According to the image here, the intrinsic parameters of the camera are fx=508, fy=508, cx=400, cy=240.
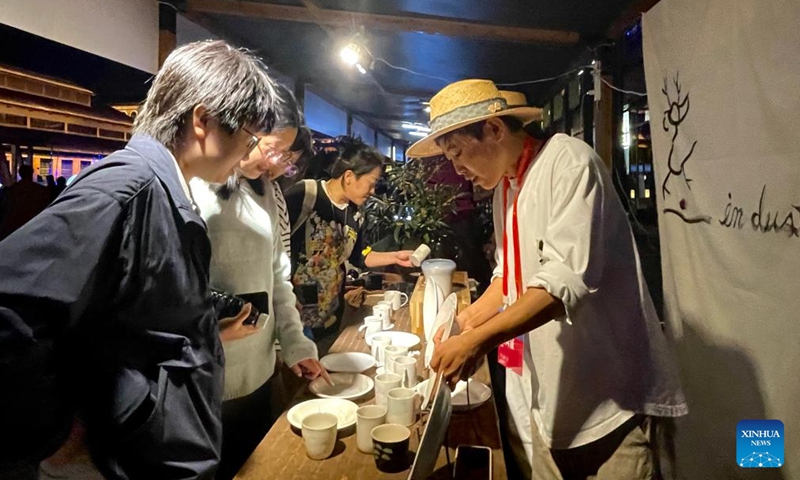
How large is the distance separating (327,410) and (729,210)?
1.47 m

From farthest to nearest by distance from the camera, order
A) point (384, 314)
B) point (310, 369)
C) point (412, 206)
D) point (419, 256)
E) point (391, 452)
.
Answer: point (412, 206) → point (419, 256) → point (384, 314) → point (310, 369) → point (391, 452)

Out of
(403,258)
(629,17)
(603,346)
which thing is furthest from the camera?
(403,258)

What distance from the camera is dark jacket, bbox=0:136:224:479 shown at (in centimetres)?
66

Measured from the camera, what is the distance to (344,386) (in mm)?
1528

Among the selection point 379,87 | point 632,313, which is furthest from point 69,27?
point 379,87

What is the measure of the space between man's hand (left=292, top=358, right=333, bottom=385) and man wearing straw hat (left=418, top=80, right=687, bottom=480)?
0.54 metres

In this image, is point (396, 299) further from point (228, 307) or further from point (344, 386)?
point (228, 307)

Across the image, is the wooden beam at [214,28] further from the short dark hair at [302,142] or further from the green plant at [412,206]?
the green plant at [412,206]

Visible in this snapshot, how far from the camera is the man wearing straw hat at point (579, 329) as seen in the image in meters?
1.17

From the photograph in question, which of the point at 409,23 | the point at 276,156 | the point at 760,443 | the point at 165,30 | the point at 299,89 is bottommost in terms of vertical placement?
the point at 760,443

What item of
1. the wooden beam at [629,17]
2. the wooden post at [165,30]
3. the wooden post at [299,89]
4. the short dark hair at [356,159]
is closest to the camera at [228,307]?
the short dark hair at [356,159]

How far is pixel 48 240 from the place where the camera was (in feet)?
2.19

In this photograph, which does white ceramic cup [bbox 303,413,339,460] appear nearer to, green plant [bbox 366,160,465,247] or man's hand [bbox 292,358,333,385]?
man's hand [bbox 292,358,333,385]

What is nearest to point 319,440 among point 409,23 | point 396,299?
point 396,299
